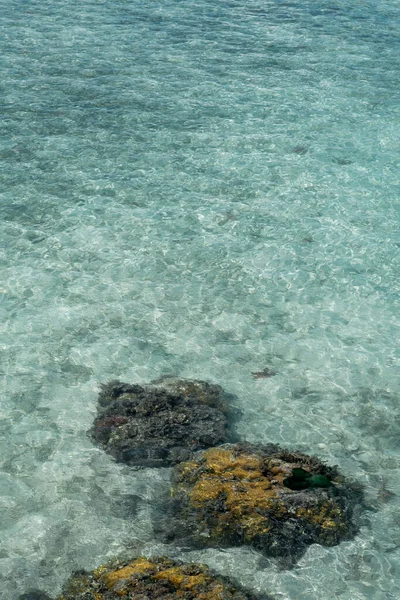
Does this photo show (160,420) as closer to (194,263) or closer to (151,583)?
(151,583)

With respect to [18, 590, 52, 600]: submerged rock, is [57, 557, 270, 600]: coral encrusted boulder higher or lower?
higher

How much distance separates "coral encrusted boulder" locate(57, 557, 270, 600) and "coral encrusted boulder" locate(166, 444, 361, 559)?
0.86 meters

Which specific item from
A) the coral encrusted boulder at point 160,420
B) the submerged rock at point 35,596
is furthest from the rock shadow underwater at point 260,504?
the submerged rock at point 35,596

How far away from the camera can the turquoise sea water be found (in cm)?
1199

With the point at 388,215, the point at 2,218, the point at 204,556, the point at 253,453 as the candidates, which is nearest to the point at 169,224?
the point at 2,218

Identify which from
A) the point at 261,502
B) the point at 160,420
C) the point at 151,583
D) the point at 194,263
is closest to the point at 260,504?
the point at 261,502

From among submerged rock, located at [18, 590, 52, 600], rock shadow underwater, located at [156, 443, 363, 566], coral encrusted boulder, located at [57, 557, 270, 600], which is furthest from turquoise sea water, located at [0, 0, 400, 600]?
coral encrusted boulder, located at [57, 557, 270, 600]

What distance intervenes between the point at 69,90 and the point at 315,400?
16609 mm

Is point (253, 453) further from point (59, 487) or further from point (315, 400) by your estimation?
point (59, 487)

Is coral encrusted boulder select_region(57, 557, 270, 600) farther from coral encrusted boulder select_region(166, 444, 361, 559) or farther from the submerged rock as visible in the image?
coral encrusted boulder select_region(166, 444, 361, 559)

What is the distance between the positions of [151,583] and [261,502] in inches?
89.2

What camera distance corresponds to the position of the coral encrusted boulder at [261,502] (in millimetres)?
11414

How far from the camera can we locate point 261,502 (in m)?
11.7

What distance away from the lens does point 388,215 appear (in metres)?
20.6
